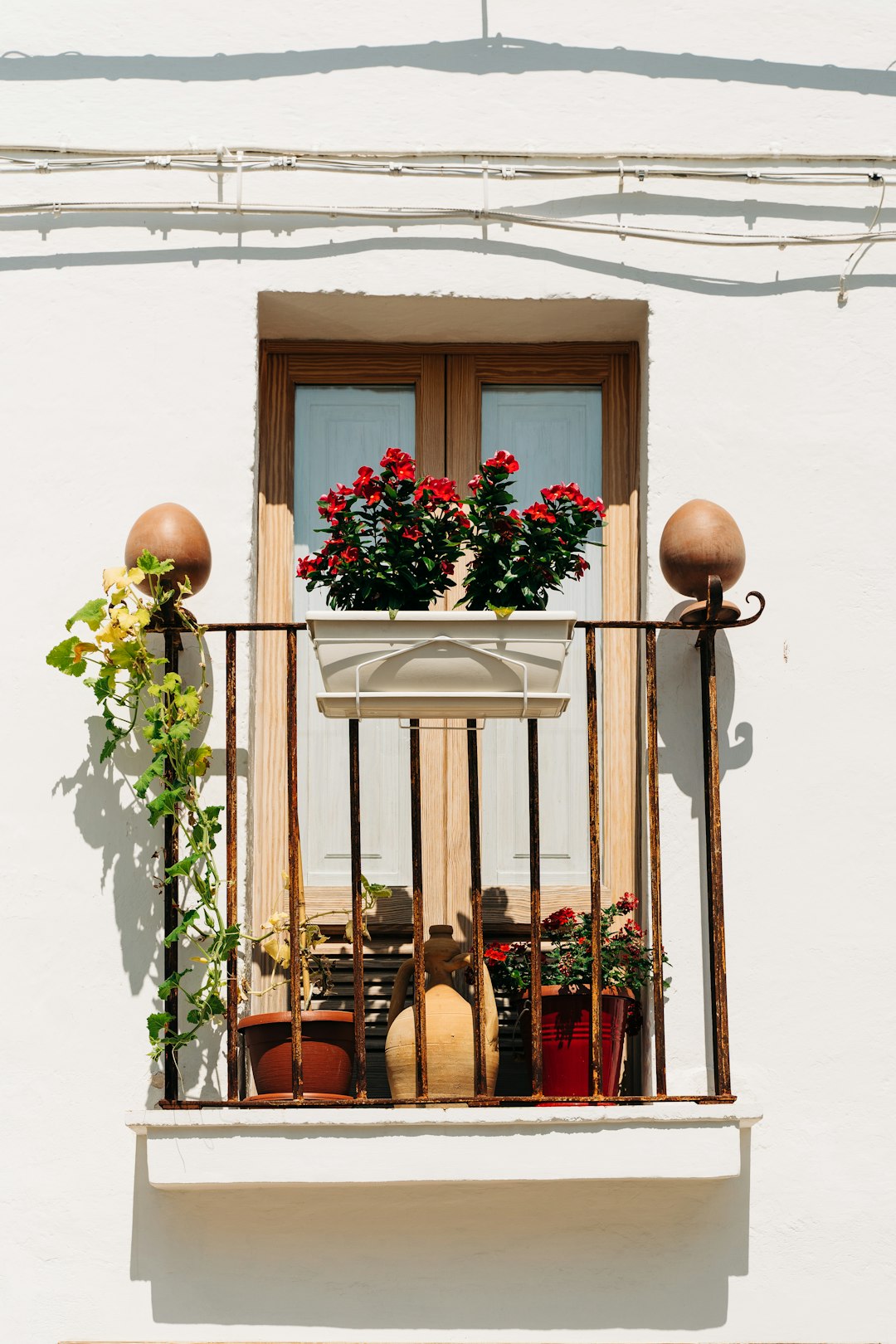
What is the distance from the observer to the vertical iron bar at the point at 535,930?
4094 mm

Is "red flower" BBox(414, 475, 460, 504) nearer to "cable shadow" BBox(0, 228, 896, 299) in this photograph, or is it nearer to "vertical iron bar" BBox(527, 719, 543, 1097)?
"vertical iron bar" BBox(527, 719, 543, 1097)

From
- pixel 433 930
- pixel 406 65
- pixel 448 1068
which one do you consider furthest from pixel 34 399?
pixel 448 1068

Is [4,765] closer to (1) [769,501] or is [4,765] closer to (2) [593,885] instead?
(2) [593,885]

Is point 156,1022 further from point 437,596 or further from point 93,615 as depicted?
point 437,596

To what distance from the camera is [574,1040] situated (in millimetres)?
4238

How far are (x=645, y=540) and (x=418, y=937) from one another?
1.23 m

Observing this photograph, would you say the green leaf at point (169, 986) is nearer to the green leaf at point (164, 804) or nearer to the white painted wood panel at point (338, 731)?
the green leaf at point (164, 804)

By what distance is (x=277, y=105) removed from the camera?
4.77 meters

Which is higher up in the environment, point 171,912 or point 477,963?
point 171,912

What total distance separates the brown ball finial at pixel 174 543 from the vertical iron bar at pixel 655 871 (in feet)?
3.53

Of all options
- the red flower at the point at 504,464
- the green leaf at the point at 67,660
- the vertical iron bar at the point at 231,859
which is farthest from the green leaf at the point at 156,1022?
the red flower at the point at 504,464

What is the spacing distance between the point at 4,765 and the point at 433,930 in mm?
1134

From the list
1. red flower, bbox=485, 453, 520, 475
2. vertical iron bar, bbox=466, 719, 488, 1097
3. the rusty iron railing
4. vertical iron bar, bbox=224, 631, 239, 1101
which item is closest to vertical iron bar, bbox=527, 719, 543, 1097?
the rusty iron railing

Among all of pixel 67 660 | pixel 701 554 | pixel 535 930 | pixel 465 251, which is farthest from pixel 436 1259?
pixel 465 251
